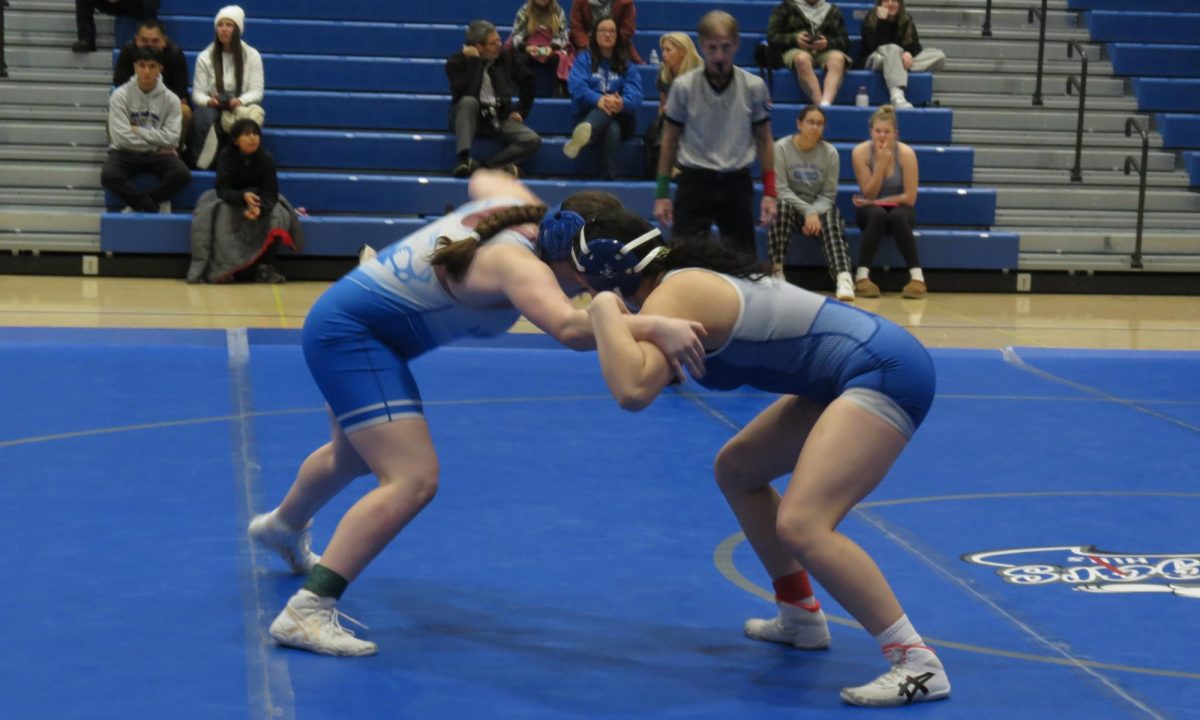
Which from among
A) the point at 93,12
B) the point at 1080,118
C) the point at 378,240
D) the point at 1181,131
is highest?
the point at 93,12

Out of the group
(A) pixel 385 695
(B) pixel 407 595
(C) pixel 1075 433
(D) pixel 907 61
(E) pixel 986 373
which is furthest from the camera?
(D) pixel 907 61

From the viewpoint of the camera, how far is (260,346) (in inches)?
349

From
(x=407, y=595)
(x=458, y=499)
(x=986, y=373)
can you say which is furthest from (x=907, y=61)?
(x=407, y=595)

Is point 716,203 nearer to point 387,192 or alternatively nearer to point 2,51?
point 387,192

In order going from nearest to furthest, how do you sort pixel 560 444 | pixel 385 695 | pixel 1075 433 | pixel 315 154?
pixel 385 695, pixel 560 444, pixel 1075 433, pixel 315 154

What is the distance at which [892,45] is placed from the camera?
45.4ft

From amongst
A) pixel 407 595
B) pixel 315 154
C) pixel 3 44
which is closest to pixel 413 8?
pixel 315 154

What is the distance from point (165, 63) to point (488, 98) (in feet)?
7.97

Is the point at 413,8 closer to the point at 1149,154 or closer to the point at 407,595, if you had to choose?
the point at 1149,154

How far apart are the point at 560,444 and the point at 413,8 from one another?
839 cm

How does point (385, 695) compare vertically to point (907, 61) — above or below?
below

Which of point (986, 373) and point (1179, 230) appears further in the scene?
point (1179, 230)

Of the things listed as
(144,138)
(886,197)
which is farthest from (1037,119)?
(144,138)

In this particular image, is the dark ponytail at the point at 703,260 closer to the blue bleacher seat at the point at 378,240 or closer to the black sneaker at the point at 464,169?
the blue bleacher seat at the point at 378,240
